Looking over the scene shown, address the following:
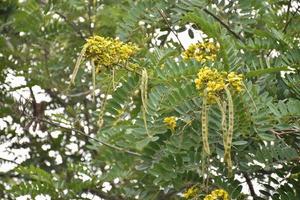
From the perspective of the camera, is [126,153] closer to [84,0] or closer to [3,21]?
[84,0]

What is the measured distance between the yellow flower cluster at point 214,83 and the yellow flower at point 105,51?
236 mm

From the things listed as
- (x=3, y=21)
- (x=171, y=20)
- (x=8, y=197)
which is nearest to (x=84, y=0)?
(x=3, y=21)

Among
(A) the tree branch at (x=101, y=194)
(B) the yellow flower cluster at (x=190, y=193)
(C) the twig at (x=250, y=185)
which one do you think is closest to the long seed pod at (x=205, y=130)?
(B) the yellow flower cluster at (x=190, y=193)

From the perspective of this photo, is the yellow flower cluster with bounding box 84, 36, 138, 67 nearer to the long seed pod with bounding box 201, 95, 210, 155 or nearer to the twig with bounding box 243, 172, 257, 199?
the long seed pod with bounding box 201, 95, 210, 155

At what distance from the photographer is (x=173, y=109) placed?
5.72 ft

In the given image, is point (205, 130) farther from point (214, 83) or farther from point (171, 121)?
point (171, 121)

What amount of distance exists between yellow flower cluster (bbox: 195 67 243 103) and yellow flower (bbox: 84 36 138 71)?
24cm

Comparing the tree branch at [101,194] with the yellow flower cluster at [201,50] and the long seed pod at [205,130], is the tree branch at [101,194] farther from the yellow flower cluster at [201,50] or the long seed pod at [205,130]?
the long seed pod at [205,130]

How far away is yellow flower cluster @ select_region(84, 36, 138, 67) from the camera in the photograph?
1558mm

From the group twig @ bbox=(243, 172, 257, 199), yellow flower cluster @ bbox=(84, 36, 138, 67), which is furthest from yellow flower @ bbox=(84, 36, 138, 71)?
twig @ bbox=(243, 172, 257, 199)

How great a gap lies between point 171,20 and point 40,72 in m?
1.17

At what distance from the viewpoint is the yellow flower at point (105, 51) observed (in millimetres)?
1558

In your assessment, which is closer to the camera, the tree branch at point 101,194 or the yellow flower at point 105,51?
the yellow flower at point 105,51

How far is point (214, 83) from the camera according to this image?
4.75 feet
